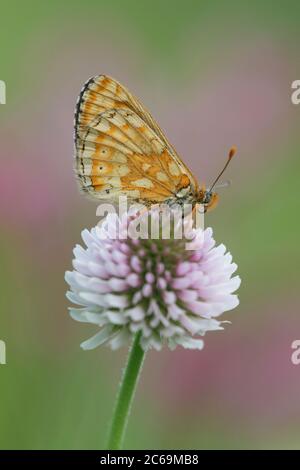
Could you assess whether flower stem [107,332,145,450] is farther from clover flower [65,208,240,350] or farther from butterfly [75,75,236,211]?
butterfly [75,75,236,211]

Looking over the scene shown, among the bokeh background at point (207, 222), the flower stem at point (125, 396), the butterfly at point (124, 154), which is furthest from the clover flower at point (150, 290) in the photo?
the bokeh background at point (207, 222)

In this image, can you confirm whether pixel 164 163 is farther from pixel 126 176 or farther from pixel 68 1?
pixel 68 1

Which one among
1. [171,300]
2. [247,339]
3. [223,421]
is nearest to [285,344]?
[247,339]

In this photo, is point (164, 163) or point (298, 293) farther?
point (298, 293)

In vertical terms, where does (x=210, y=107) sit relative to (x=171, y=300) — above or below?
above

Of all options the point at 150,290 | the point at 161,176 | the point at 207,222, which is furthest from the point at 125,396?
the point at 207,222

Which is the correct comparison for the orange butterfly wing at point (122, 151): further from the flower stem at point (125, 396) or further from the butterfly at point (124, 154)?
the flower stem at point (125, 396)

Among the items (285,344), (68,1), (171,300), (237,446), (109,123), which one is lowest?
(237,446)
